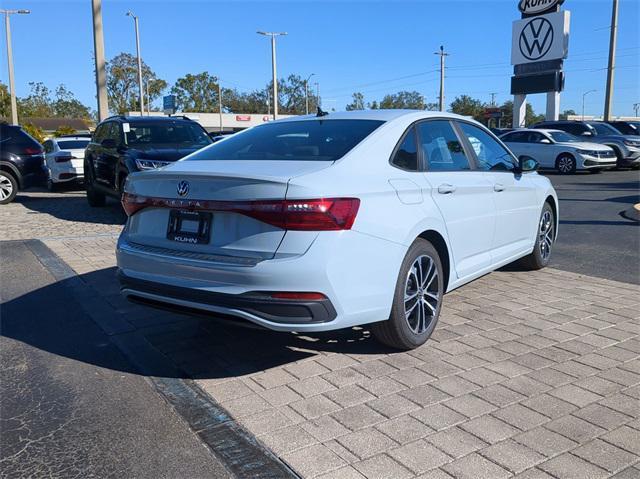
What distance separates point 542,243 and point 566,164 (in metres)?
15.4

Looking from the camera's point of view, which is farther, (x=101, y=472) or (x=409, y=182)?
(x=409, y=182)

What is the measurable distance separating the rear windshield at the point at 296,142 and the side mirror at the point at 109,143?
627 centimetres

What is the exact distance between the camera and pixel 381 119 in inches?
178

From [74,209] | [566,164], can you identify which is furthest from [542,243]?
[566,164]

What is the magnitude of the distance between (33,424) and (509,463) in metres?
2.50

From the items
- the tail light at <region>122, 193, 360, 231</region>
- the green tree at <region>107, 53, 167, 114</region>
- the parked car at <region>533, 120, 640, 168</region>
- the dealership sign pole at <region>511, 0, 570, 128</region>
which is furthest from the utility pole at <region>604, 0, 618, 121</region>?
the green tree at <region>107, 53, 167, 114</region>

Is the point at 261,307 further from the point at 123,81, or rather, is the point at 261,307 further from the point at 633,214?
the point at 123,81

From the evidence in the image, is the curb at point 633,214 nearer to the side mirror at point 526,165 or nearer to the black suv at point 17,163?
the side mirror at point 526,165

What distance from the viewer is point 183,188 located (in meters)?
3.79

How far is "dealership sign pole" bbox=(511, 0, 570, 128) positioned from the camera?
2834cm

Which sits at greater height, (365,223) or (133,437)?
(365,223)

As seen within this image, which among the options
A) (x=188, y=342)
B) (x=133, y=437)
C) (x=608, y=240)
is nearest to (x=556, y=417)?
(x=133, y=437)

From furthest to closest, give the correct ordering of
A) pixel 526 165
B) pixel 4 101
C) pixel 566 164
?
pixel 4 101
pixel 566 164
pixel 526 165

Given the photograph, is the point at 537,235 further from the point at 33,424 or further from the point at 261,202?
the point at 33,424
